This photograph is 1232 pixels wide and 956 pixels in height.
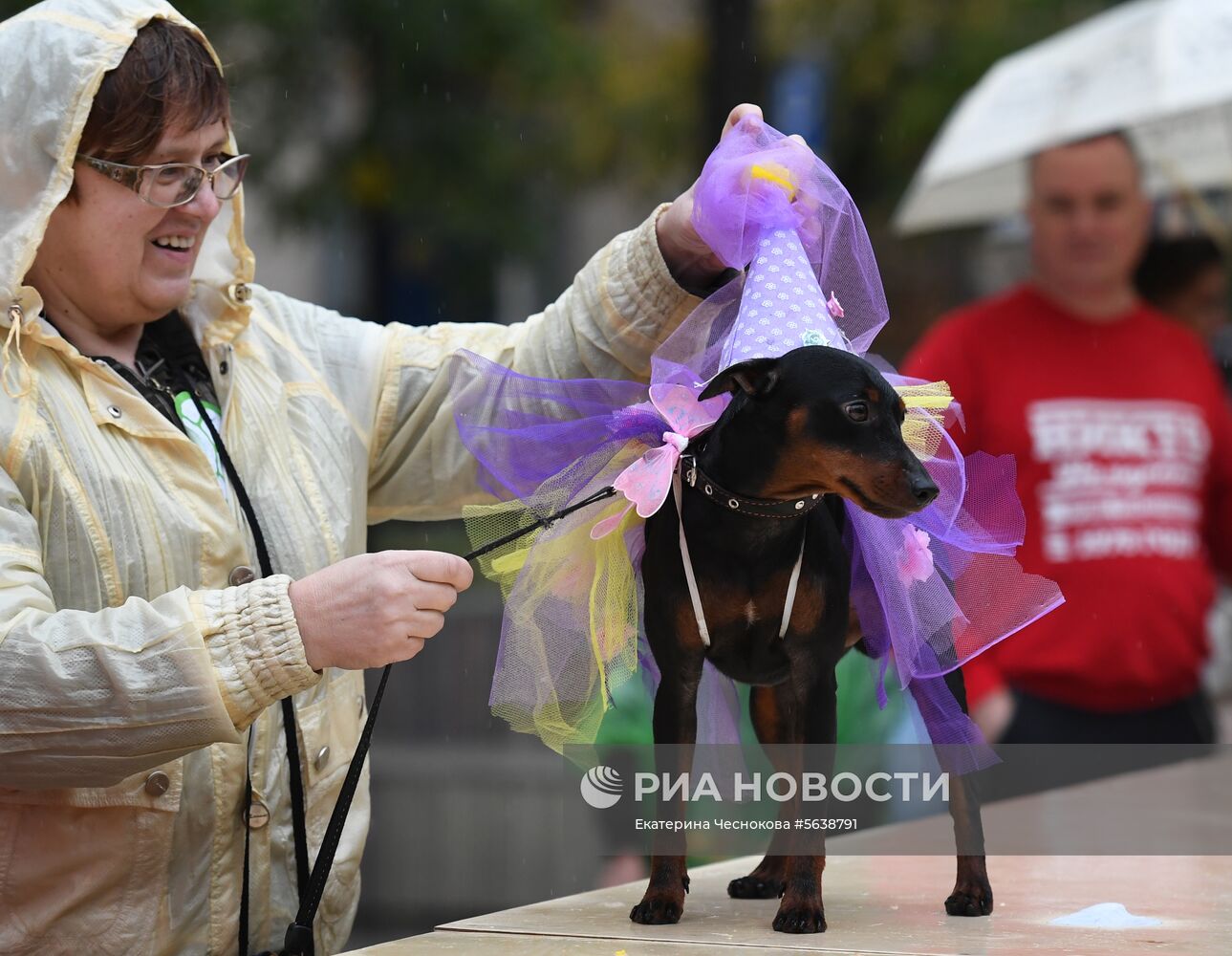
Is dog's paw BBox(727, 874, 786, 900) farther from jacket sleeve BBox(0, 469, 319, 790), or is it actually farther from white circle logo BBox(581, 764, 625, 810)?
jacket sleeve BBox(0, 469, 319, 790)

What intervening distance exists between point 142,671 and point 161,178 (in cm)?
80

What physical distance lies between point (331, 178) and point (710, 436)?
6.14m

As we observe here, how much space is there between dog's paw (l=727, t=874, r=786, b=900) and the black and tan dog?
196 millimetres

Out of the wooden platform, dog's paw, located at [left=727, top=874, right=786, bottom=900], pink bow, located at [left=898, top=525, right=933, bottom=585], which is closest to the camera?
the wooden platform

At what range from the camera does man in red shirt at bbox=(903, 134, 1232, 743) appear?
443 centimetres

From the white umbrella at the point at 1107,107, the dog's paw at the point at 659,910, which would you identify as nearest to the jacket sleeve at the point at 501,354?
the dog's paw at the point at 659,910

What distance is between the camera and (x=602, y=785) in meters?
2.31

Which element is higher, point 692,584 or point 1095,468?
point 1095,468

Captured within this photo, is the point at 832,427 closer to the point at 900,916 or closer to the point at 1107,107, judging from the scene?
the point at 900,916

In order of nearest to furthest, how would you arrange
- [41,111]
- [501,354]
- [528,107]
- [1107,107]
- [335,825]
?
[335,825]
[41,111]
[501,354]
[1107,107]
[528,107]

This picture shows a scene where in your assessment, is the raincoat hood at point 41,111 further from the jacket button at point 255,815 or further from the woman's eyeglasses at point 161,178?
the jacket button at point 255,815

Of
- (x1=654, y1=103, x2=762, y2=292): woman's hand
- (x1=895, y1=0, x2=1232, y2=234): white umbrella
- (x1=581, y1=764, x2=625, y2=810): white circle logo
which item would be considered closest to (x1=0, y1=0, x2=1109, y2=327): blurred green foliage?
(x1=895, y1=0, x2=1232, y2=234): white umbrella

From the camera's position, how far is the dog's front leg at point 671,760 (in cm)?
218

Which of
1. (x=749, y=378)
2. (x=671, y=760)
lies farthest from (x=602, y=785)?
(x=749, y=378)
